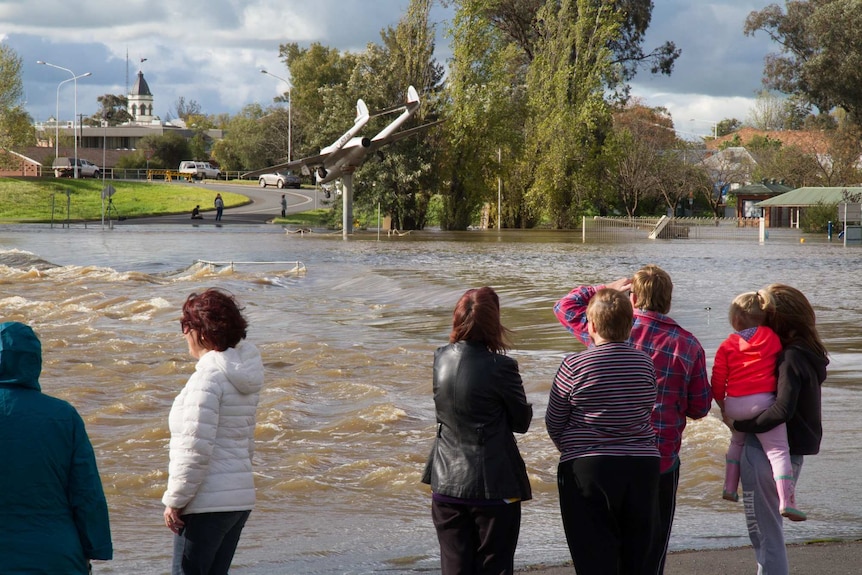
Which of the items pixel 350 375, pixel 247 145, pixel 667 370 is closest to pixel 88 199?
pixel 247 145

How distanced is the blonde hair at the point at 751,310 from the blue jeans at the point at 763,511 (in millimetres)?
595

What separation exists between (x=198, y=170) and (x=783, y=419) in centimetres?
10139

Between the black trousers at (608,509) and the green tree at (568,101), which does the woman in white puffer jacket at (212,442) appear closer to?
the black trousers at (608,509)

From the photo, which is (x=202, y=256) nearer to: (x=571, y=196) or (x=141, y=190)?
(x=571, y=196)

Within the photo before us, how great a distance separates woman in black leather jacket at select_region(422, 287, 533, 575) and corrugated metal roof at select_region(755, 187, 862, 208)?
6652 centimetres

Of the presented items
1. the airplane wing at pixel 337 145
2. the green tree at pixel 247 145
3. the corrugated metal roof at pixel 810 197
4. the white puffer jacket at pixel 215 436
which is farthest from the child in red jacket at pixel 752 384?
the green tree at pixel 247 145

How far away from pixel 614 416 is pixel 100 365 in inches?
493

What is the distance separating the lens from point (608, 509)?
4648 mm

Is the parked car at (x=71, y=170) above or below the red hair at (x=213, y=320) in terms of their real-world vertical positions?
above

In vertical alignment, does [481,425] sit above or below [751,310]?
below

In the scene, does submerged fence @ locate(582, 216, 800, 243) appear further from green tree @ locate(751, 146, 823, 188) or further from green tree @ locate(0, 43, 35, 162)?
green tree @ locate(0, 43, 35, 162)

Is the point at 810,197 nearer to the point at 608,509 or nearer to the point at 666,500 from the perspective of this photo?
the point at 666,500

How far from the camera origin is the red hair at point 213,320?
447cm

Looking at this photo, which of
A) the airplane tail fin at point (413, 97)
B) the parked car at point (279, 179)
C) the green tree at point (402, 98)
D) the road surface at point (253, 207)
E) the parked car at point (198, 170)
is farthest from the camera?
the parked car at point (198, 170)
